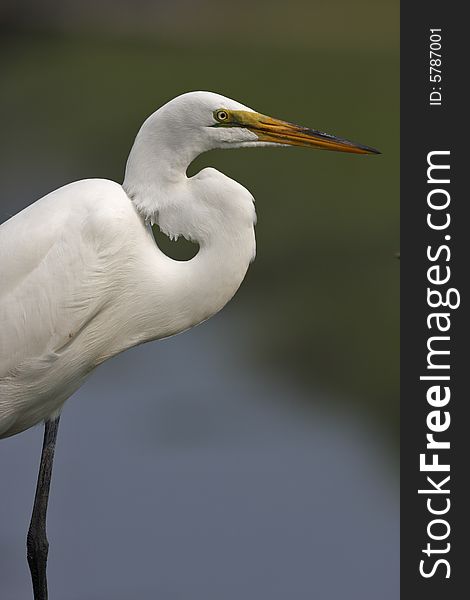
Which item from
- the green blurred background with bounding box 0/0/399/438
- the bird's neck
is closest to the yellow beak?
the bird's neck

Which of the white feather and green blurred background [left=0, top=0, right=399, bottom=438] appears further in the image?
green blurred background [left=0, top=0, right=399, bottom=438]

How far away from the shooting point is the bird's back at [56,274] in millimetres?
2361

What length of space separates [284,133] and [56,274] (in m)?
0.52

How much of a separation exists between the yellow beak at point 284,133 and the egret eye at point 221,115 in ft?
0.04

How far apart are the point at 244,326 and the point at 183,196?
2808 mm

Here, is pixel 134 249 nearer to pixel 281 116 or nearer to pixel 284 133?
pixel 284 133

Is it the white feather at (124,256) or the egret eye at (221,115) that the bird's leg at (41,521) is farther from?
the egret eye at (221,115)

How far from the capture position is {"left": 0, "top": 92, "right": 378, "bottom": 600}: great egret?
233cm

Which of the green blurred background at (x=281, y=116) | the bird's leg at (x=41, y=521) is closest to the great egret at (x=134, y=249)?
the bird's leg at (x=41, y=521)

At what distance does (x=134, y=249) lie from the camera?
2395 mm

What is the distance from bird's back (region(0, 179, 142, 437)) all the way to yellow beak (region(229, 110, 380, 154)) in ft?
0.93

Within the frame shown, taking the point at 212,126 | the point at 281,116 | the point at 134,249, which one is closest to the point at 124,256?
the point at 134,249

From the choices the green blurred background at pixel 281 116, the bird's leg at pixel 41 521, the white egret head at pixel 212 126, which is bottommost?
the bird's leg at pixel 41 521

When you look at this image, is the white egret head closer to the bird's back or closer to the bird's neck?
the bird's neck
